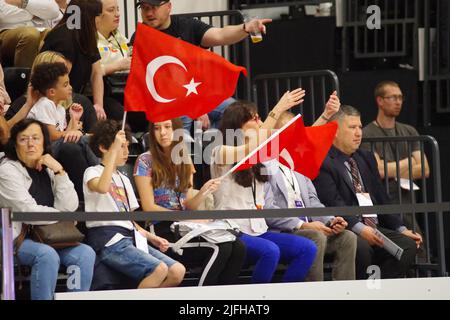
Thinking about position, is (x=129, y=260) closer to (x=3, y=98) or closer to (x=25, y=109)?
(x=25, y=109)

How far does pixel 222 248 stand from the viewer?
845cm

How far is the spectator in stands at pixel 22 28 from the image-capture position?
32.4ft

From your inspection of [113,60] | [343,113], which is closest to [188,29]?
[113,60]

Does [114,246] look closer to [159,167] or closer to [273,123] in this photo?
[159,167]

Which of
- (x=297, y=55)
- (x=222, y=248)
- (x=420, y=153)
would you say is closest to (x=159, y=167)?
(x=222, y=248)

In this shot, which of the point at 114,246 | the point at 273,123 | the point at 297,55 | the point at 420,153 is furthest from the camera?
the point at 297,55

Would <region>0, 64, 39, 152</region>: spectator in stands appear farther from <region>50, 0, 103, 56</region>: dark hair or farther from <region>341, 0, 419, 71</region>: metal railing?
<region>341, 0, 419, 71</region>: metal railing

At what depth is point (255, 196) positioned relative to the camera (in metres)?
8.91

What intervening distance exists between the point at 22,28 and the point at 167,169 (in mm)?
1903

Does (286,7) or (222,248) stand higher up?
(286,7)

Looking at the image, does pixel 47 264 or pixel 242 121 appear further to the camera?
pixel 242 121

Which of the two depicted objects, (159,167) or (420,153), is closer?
(159,167)

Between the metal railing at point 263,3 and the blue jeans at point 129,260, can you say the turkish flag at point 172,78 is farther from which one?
the metal railing at point 263,3

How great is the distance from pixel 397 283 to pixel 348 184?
1.16 meters
